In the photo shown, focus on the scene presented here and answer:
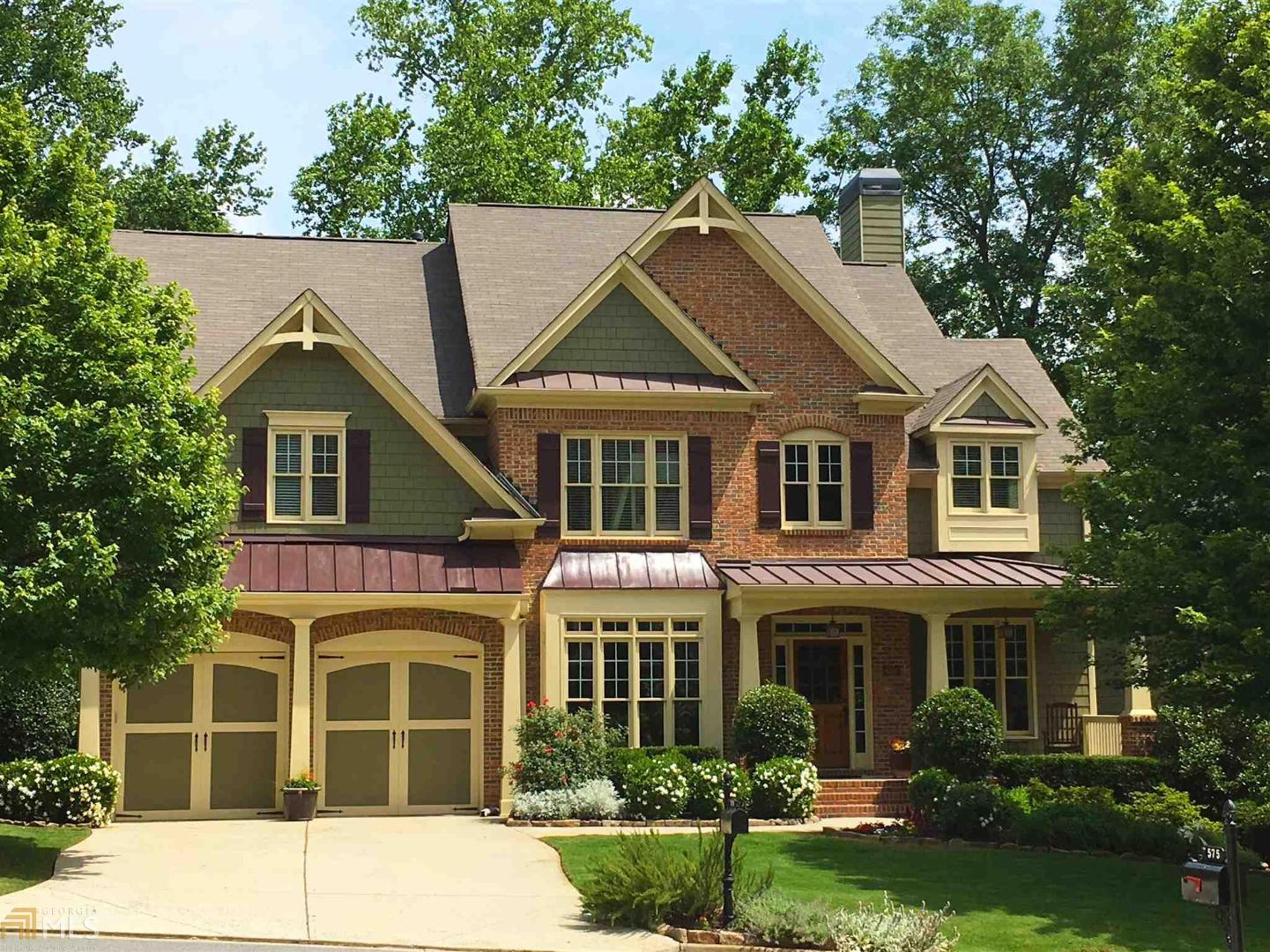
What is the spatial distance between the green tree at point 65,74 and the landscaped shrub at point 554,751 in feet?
76.6

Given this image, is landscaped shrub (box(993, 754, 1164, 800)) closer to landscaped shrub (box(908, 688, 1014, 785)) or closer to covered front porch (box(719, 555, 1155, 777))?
landscaped shrub (box(908, 688, 1014, 785))

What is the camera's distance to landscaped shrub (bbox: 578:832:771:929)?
47.6 ft

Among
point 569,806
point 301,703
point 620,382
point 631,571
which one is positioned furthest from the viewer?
point 620,382

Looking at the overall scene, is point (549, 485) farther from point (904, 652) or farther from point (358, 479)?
point (904, 652)

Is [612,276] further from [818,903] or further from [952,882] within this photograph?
[818,903]

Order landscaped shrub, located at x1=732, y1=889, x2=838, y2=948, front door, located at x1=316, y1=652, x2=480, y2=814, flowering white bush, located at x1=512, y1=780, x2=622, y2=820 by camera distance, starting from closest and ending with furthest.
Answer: landscaped shrub, located at x1=732, y1=889, x2=838, y2=948
flowering white bush, located at x1=512, y1=780, x2=622, y2=820
front door, located at x1=316, y1=652, x2=480, y2=814

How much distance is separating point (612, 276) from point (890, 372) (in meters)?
5.14

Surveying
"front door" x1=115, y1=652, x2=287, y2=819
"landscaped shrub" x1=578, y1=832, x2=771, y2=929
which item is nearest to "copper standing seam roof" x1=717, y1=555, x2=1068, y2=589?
"front door" x1=115, y1=652, x2=287, y2=819

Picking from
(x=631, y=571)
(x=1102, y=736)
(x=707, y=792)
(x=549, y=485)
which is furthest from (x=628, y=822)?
(x=1102, y=736)

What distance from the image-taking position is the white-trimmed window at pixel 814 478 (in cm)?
2677

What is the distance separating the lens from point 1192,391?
18.2 meters

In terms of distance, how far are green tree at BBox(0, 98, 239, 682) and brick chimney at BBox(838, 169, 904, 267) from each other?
63.3 ft

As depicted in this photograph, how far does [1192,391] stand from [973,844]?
6.69 metres
